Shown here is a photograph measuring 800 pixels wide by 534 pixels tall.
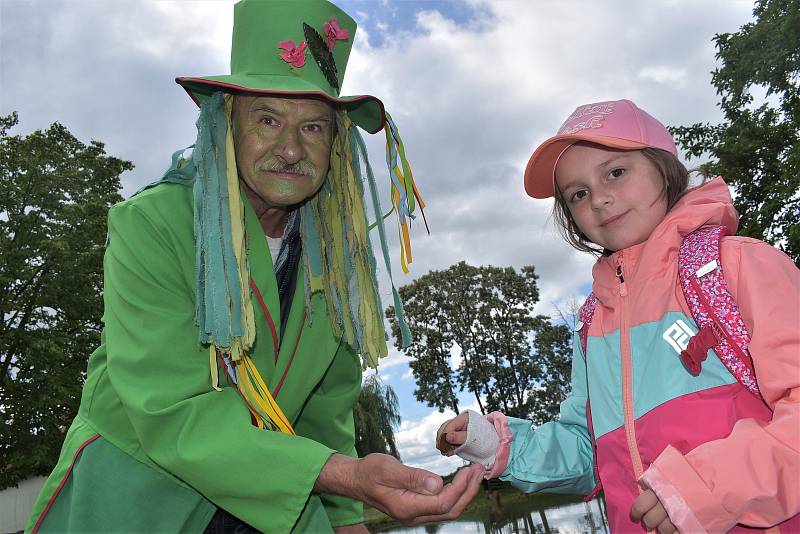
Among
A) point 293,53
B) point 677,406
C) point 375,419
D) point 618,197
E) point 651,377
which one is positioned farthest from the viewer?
point 375,419

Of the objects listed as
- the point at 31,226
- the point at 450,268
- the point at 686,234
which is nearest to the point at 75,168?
the point at 31,226

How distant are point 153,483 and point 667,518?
5.33 feet

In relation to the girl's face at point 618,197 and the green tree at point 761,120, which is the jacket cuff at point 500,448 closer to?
the girl's face at point 618,197

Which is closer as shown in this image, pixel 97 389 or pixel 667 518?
pixel 667 518

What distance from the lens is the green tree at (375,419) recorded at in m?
25.8

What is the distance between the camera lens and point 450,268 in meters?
29.2

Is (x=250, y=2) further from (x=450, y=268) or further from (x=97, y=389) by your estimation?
(x=450, y=268)

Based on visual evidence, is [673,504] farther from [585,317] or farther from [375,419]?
[375,419]

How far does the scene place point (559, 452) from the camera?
8.61 ft

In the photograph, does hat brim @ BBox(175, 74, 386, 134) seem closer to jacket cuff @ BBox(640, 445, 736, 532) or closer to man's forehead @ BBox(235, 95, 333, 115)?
man's forehead @ BBox(235, 95, 333, 115)

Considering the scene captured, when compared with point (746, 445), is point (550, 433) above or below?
above

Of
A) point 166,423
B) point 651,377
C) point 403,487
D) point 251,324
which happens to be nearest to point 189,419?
point 166,423

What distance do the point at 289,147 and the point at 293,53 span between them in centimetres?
41

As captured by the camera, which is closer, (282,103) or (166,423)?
(166,423)
